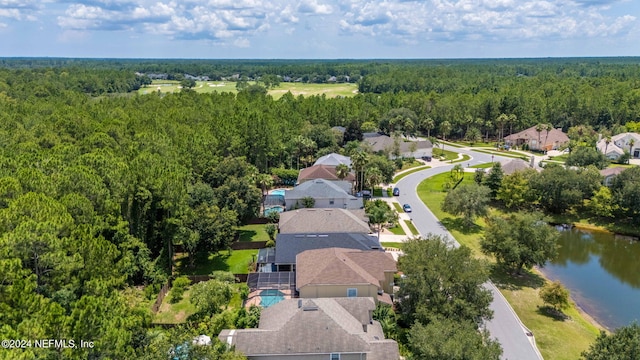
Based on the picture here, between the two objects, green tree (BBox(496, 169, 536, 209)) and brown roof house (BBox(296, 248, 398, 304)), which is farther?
green tree (BBox(496, 169, 536, 209))

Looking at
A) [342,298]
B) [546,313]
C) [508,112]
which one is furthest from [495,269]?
[508,112]

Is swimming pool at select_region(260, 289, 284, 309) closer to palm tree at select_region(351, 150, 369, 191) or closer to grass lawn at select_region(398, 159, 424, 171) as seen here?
palm tree at select_region(351, 150, 369, 191)

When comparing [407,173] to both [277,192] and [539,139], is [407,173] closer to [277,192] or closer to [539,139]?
[277,192]

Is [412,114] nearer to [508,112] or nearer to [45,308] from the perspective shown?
[508,112]

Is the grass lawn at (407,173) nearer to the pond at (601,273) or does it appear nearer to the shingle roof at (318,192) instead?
the shingle roof at (318,192)

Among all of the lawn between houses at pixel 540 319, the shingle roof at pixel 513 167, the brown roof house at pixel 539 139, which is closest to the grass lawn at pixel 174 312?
the lawn between houses at pixel 540 319

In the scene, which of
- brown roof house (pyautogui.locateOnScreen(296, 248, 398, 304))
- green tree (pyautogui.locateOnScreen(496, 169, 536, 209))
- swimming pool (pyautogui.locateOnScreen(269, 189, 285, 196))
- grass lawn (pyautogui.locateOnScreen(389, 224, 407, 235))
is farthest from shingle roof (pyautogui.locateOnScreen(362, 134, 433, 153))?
brown roof house (pyautogui.locateOnScreen(296, 248, 398, 304))
